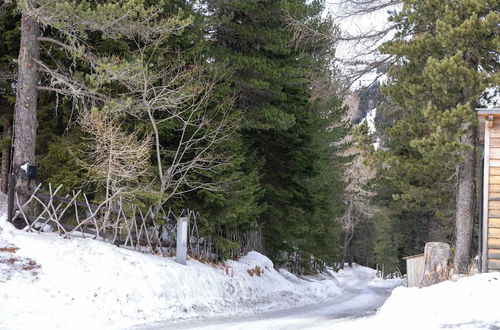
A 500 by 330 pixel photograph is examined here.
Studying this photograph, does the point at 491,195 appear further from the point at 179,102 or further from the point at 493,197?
the point at 179,102

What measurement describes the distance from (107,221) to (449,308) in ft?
27.4

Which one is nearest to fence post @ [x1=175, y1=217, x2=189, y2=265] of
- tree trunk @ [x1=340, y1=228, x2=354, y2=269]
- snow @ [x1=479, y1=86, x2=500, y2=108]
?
snow @ [x1=479, y1=86, x2=500, y2=108]

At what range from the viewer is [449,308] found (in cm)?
932

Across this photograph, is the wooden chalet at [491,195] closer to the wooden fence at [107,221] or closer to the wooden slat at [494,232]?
the wooden slat at [494,232]

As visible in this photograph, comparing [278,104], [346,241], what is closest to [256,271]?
[278,104]

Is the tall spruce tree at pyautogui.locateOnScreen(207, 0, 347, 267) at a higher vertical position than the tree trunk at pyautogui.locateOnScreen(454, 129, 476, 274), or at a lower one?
higher

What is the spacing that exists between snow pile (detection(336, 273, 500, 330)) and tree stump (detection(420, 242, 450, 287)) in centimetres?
111

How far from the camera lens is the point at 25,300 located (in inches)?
408

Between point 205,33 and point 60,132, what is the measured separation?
19.8 feet

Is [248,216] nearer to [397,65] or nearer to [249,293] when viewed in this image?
[249,293]

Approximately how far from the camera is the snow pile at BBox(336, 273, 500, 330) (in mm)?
8750

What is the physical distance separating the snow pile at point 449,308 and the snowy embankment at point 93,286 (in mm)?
4125

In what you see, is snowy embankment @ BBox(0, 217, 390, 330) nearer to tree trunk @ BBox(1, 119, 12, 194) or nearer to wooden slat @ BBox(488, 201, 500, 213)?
tree trunk @ BBox(1, 119, 12, 194)

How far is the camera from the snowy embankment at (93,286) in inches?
405
